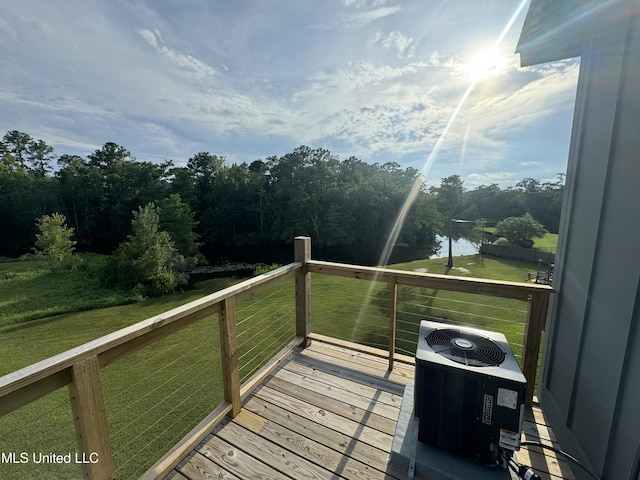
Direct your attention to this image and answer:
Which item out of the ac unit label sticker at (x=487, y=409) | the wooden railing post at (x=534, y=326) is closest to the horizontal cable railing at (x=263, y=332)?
→ the ac unit label sticker at (x=487, y=409)

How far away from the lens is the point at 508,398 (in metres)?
→ 1.17

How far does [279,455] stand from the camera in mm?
1580

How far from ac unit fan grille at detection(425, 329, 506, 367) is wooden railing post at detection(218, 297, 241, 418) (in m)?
1.22

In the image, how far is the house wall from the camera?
3.82 ft

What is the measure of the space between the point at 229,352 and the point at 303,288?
3.35 feet

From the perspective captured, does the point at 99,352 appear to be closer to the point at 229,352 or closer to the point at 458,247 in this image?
the point at 229,352

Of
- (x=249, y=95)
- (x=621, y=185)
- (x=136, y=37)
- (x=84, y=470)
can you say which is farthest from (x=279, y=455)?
(x=249, y=95)

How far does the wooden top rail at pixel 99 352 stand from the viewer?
843 mm

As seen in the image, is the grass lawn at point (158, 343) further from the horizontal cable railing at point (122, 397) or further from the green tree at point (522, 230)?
the green tree at point (522, 230)

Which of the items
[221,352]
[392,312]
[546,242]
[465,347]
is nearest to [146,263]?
[221,352]

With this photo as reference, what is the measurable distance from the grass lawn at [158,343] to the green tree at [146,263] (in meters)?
1.07

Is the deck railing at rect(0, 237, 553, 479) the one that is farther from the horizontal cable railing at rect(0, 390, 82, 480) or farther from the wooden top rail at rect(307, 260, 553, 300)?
the horizontal cable railing at rect(0, 390, 82, 480)

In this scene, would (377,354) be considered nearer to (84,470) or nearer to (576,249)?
(576,249)

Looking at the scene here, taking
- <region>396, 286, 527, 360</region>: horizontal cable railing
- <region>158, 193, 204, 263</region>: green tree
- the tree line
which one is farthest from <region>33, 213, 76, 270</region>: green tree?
<region>396, 286, 527, 360</region>: horizontal cable railing
